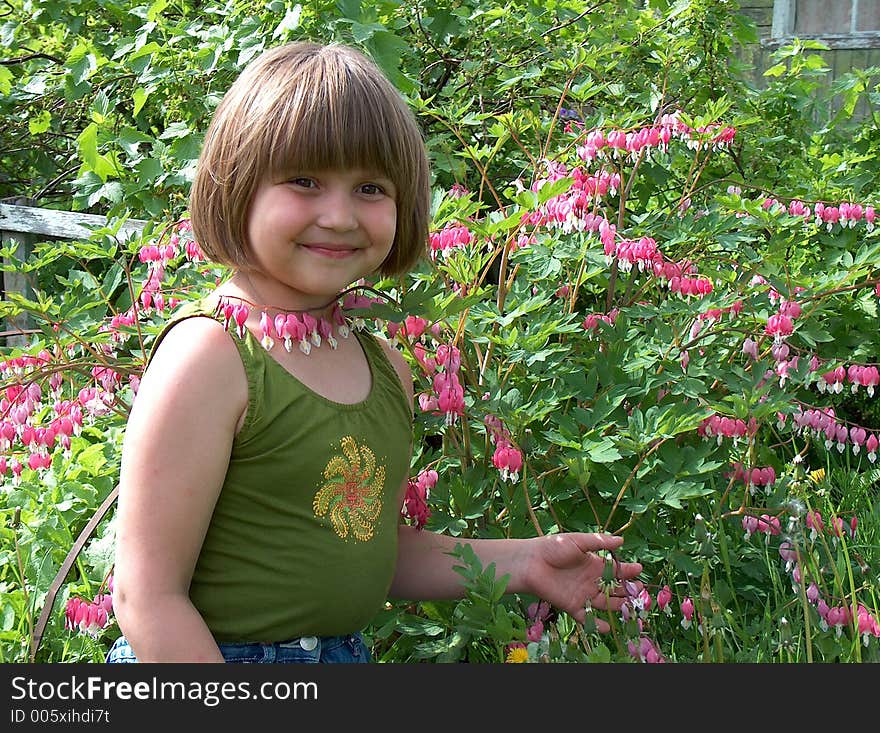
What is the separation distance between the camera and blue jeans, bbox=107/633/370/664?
1702 mm

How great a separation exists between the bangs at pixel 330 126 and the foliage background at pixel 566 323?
28cm

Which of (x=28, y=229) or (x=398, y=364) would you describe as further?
(x=28, y=229)

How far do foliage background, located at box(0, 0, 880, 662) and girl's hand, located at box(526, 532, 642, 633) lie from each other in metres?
0.10

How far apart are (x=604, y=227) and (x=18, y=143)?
3.35 meters

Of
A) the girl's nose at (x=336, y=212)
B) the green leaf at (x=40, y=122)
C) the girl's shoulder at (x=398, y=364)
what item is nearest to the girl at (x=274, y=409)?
the girl's nose at (x=336, y=212)

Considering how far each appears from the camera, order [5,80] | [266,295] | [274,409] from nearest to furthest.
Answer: [274,409] → [266,295] → [5,80]

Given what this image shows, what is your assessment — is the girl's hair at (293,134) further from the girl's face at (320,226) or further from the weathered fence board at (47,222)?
the weathered fence board at (47,222)

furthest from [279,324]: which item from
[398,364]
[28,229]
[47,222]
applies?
[28,229]

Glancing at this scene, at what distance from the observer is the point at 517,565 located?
2.04m

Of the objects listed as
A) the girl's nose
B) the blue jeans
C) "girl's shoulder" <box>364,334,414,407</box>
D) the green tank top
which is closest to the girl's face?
the girl's nose

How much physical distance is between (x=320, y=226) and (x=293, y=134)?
143 millimetres

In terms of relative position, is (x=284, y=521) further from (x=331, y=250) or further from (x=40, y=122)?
(x=40, y=122)

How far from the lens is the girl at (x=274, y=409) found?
1.57 meters

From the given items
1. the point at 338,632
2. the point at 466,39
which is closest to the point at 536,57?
the point at 466,39
